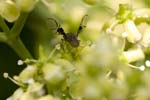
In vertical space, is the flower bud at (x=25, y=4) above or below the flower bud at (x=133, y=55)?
above

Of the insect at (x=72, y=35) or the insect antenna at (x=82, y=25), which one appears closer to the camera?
the insect at (x=72, y=35)

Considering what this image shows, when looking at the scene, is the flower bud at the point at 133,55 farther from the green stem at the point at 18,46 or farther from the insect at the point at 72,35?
the green stem at the point at 18,46

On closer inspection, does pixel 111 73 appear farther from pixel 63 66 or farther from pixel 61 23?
pixel 61 23

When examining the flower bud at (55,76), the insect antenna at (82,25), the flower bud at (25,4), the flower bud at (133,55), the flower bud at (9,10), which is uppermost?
the insect antenna at (82,25)

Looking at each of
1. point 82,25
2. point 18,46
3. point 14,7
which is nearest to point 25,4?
point 14,7

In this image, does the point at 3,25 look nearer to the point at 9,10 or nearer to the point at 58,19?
the point at 9,10

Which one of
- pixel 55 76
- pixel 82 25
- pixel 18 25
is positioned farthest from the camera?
pixel 82 25

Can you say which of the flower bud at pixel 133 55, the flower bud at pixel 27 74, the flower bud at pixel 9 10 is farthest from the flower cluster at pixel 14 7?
the flower bud at pixel 133 55
